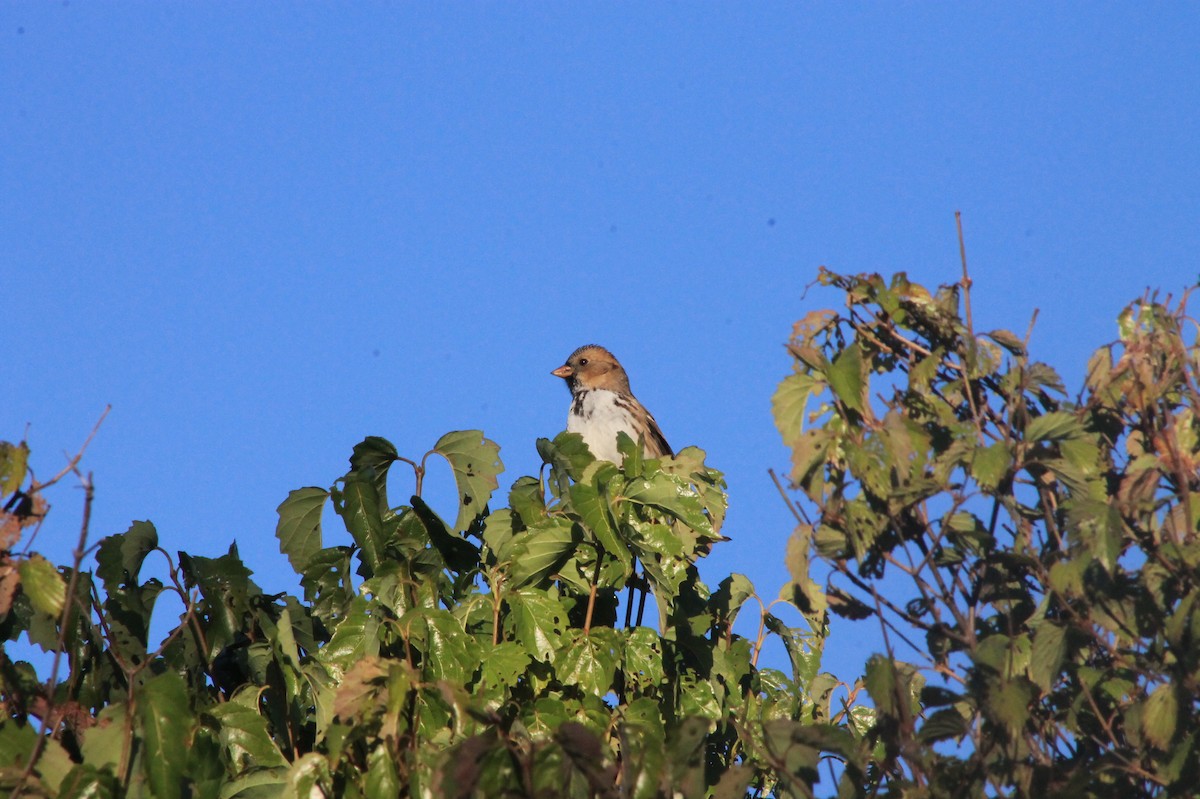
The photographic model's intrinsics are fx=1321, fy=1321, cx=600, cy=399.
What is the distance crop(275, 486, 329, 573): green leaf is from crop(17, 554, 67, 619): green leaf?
1.73m

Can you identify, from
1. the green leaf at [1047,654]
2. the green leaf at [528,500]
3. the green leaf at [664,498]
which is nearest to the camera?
the green leaf at [1047,654]

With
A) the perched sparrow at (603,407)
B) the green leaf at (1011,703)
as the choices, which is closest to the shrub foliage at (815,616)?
the green leaf at (1011,703)

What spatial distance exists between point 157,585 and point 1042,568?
10.3 feet

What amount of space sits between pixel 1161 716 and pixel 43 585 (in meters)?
2.71

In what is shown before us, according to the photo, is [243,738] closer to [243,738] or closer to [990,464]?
[243,738]

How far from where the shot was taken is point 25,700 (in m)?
3.90

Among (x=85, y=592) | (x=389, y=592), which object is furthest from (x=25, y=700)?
(x=389, y=592)

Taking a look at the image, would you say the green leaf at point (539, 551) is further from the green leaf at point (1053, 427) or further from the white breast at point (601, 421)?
the white breast at point (601, 421)

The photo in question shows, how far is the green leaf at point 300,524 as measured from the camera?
17.0ft

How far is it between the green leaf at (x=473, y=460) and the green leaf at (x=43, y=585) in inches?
79.2

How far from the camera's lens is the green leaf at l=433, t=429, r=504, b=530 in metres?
5.29

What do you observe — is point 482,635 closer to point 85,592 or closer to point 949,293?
point 85,592

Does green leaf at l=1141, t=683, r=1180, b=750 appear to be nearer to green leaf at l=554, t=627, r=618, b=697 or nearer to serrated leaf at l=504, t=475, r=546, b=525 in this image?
green leaf at l=554, t=627, r=618, b=697

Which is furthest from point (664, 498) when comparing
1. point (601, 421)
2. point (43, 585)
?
point (601, 421)
